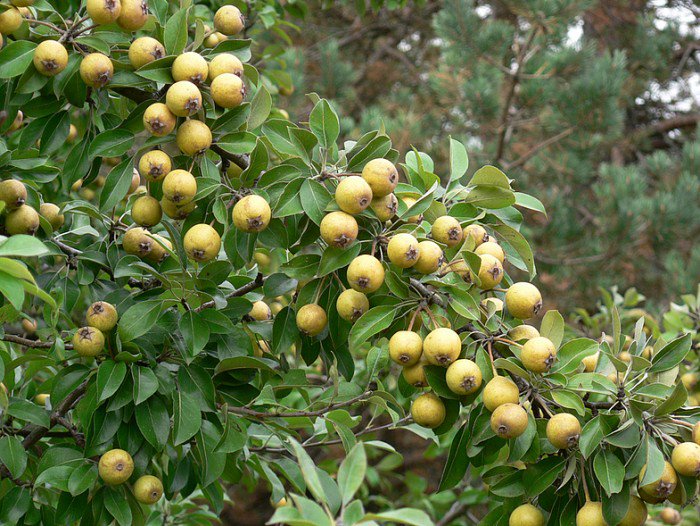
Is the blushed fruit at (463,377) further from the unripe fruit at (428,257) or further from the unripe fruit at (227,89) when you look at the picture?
the unripe fruit at (227,89)

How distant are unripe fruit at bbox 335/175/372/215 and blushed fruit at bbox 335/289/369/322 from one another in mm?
176

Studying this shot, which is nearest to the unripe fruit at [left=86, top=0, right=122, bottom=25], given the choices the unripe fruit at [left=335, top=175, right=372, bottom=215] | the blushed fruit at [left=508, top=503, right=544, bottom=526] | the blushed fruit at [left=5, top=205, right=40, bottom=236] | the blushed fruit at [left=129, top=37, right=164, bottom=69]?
the blushed fruit at [left=129, top=37, right=164, bottom=69]

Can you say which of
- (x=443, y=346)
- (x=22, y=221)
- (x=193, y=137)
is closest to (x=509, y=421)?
(x=443, y=346)

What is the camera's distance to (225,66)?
1.73 metres

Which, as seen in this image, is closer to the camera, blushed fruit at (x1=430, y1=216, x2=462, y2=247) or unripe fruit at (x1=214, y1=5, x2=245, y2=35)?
blushed fruit at (x1=430, y1=216, x2=462, y2=247)

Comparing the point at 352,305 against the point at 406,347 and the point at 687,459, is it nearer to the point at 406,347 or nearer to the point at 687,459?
the point at 406,347

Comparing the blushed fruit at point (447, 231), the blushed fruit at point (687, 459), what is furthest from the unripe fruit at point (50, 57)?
the blushed fruit at point (687, 459)

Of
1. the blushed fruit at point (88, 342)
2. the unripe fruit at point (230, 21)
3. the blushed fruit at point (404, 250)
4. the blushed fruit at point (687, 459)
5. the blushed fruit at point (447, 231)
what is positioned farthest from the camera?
the unripe fruit at point (230, 21)

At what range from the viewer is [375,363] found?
6.62ft

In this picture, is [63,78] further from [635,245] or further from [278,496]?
[635,245]

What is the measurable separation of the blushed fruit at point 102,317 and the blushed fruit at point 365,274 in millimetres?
623

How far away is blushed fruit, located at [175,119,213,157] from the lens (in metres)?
1.70

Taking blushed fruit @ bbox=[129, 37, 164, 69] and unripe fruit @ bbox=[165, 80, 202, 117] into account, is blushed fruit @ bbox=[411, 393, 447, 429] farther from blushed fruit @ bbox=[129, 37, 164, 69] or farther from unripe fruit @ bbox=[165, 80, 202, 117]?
blushed fruit @ bbox=[129, 37, 164, 69]

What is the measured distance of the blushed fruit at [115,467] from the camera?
177 cm
